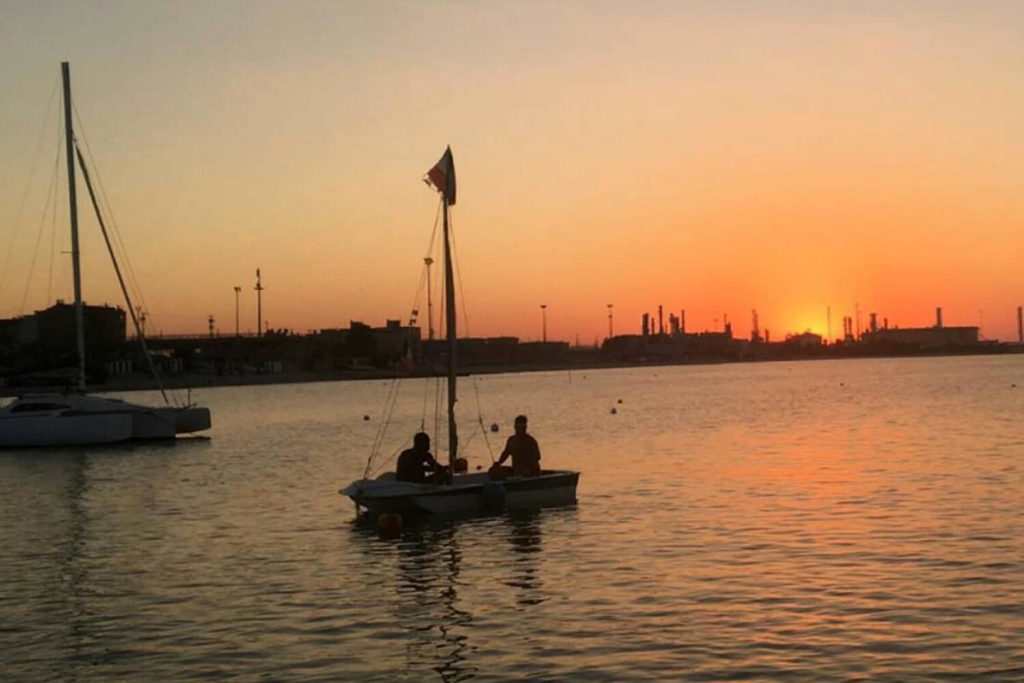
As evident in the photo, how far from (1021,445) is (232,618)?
43.1 meters

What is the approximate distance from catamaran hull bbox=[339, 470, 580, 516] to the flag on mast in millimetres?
7560

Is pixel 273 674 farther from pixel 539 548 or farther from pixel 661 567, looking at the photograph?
pixel 539 548

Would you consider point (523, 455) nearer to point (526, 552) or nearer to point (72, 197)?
point (526, 552)

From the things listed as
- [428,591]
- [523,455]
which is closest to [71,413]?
[523,455]

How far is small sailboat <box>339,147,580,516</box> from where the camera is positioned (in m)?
32.8

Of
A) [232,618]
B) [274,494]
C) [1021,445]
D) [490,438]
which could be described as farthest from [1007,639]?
[490,438]

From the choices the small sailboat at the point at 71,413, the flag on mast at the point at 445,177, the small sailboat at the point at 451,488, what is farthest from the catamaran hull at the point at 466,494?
the small sailboat at the point at 71,413

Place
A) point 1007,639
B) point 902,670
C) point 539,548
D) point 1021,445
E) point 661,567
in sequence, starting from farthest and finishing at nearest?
point 1021,445, point 539,548, point 661,567, point 1007,639, point 902,670

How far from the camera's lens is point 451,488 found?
33094 mm

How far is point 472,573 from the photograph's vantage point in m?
26.1

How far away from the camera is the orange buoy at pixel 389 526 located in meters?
31.2

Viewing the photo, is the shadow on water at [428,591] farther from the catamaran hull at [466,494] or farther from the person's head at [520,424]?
the person's head at [520,424]

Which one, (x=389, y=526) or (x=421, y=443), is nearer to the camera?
(x=389, y=526)

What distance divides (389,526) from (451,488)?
2.45m
